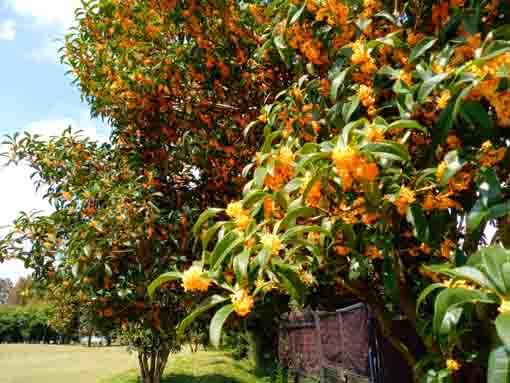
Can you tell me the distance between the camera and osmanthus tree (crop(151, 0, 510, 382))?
122 cm

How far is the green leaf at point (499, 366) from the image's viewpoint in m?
0.82

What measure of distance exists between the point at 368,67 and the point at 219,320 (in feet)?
3.82

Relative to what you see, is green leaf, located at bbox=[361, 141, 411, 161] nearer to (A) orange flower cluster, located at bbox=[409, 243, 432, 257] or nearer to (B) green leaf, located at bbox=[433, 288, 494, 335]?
(B) green leaf, located at bbox=[433, 288, 494, 335]

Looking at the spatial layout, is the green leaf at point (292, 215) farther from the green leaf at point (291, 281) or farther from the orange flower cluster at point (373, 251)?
the orange flower cluster at point (373, 251)

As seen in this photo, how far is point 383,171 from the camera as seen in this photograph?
1.43 meters

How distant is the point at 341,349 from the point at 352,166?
5.33 metres

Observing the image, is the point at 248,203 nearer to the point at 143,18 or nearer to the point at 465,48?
the point at 465,48

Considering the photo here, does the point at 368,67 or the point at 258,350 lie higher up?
the point at 368,67

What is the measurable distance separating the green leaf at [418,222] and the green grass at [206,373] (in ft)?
29.6

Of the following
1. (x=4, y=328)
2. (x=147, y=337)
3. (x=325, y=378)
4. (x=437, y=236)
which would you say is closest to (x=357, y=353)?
(x=325, y=378)

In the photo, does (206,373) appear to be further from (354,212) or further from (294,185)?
(294,185)

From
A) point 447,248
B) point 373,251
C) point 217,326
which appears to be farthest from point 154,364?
point 217,326

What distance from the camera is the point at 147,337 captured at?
552 cm

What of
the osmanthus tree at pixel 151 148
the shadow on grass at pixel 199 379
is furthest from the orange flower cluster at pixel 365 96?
the shadow on grass at pixel 199 379
